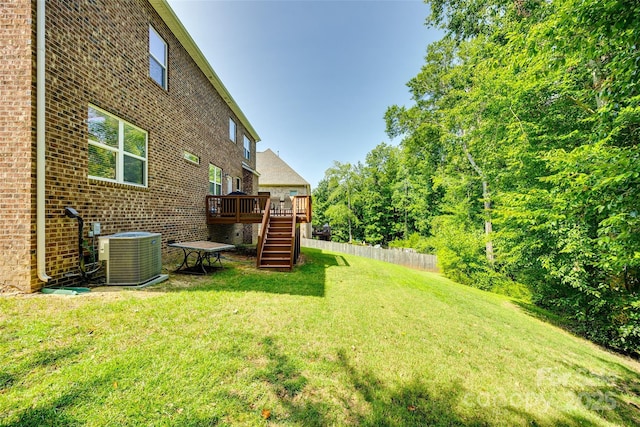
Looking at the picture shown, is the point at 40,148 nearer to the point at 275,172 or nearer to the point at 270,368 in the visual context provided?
the point at 270,368

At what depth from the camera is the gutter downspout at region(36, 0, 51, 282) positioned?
12.2 ft

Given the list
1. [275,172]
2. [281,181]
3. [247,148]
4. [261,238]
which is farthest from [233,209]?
[275,172]

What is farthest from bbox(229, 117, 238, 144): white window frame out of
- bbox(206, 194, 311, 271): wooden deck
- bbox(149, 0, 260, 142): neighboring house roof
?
→ bbox(206, 194, 311, 271): wooden deck

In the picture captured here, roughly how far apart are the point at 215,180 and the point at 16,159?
766 centimetres

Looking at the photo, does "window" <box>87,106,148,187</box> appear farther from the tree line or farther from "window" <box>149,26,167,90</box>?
the tree line

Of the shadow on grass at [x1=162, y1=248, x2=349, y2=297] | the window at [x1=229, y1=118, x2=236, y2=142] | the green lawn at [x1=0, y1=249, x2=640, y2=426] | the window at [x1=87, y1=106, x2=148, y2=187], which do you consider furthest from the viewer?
the window at [x1=229, y1=118, x2=236, y2=142]

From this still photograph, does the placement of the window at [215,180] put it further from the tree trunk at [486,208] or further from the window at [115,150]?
the tree trunk at [486,208]

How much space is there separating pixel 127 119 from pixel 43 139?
2146mm

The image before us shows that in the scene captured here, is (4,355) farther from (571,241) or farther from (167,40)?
(571,241)

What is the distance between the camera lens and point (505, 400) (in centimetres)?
253

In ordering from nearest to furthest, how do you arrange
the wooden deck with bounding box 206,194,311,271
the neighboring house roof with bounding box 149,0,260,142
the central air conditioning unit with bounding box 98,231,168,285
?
the central air conditioning unit with bounding box 98,231,168,285 → the neighboring house roof with bounding box 149,0,260,142 → the wooden deck with bounding box 206,194,311,271

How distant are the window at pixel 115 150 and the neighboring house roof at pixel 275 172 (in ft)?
55.0

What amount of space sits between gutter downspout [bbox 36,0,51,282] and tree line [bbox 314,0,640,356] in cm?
826

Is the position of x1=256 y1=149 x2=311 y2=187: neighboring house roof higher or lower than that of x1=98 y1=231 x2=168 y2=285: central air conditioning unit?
higher
